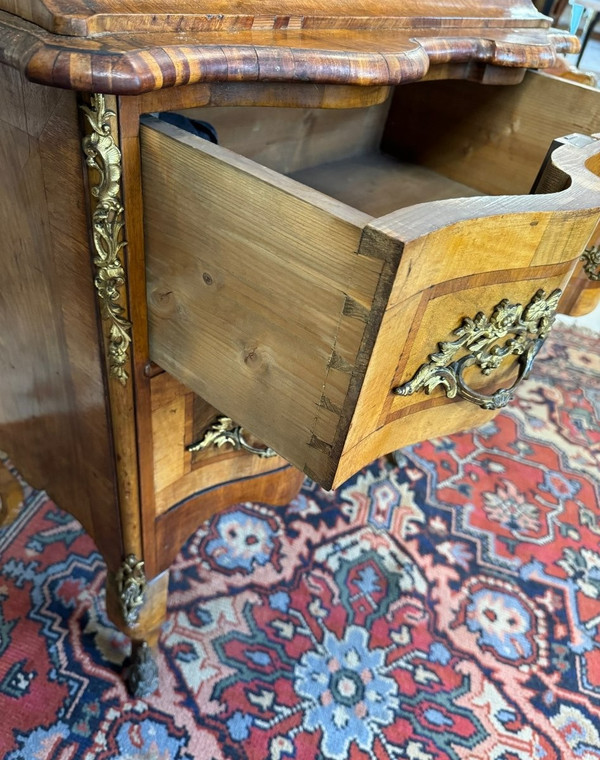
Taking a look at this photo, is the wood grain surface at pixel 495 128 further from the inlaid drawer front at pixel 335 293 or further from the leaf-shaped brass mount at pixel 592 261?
the inlaid drawer front at pixel 335 293

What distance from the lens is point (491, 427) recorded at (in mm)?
1489

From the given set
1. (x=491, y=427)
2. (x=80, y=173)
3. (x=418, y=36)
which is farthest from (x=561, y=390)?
(x=80, y=173)

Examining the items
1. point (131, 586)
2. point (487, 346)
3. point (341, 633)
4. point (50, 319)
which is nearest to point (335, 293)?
point (487, 346)

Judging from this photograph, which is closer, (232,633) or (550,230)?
(550,230)

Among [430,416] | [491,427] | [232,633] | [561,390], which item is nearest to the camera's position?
[430,416]

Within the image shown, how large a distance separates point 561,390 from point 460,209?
138 cm

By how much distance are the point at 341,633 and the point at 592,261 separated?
67cm

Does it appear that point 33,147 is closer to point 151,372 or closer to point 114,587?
point 151,372

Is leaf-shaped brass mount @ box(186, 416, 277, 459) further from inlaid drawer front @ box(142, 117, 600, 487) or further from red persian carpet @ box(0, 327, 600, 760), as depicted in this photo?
red persian carpet @ box(0, 327, 600, 760)

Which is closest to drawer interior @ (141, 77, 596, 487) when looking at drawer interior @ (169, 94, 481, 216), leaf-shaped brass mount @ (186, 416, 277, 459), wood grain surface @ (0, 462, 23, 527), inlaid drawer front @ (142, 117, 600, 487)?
inlaid drawer front @ (142, 117, 600, 487)

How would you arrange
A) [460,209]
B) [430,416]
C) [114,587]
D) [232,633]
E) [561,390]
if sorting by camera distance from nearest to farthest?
[460,209] < [430,416] < [114,587] < [232,633] < [561,390]

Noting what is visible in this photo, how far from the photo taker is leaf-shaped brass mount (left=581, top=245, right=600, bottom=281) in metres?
0.67

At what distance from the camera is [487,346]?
20.1 inches

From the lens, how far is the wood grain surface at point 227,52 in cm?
37
